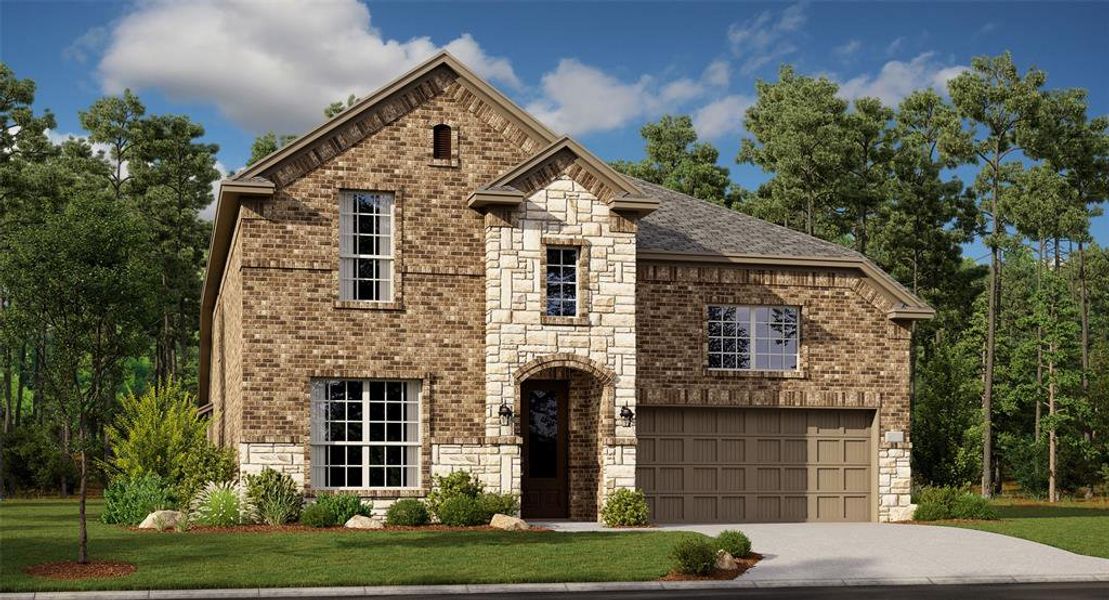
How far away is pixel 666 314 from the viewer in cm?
2605

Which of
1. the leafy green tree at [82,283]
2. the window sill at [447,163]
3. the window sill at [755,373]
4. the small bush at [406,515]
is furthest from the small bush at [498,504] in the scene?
the leafy green tree at [82,283]

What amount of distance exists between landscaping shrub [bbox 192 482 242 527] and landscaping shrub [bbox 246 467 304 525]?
10.5 inches

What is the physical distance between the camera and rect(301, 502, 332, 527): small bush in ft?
71.7

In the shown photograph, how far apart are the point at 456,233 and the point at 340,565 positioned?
356 inches

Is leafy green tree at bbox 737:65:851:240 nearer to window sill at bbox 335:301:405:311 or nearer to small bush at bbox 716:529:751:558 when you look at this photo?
window sill at bbox 335:301:405:311

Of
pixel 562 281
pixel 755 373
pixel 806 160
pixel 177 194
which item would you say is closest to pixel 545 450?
pixel 562 281

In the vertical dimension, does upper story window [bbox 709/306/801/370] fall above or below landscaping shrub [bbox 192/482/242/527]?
above

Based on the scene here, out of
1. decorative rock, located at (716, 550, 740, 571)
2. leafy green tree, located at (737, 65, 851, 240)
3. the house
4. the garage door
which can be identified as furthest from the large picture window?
leafy green tree, located at (737, 65, 851, 240)

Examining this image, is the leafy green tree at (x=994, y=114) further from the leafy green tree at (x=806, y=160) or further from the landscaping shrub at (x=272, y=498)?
the landscaping shrub at (x=272, y=498)

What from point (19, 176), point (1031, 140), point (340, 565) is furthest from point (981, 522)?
point (19, 176)

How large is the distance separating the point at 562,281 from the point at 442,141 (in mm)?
3778

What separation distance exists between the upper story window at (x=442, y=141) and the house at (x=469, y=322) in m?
0.05

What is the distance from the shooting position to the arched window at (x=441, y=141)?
24.6m

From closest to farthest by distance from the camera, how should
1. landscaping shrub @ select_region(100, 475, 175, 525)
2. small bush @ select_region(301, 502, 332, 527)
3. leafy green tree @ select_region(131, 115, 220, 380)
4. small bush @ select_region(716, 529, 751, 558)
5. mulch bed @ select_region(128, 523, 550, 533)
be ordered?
1. small bush @ select_region(716, 529, 751, 558)
2. mulch bed @ select_region(128, 523, 550, 533)
3. small bush @ select_region(301, 502, 332, 527)
4. landscaping shrub @ select_region(100, 475, 175, 525)
5. leafy green tree @ select_region(131, 115, 220, 380)
